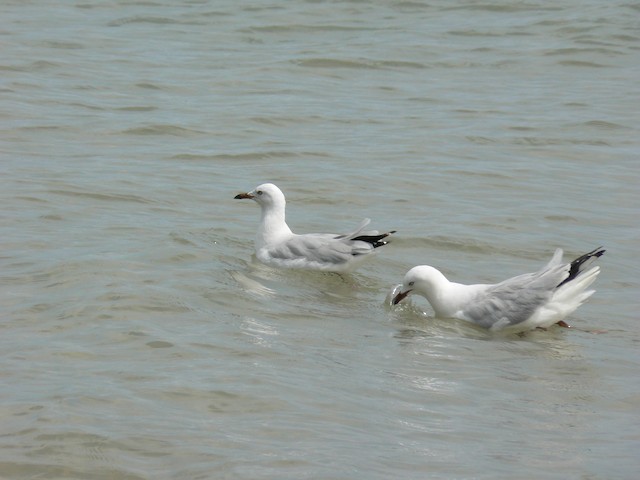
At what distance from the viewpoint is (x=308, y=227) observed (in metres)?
11.9

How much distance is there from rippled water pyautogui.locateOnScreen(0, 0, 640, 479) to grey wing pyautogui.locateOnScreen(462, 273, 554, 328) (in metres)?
0.19

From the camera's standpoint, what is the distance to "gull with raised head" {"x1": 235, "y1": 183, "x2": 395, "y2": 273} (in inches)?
400

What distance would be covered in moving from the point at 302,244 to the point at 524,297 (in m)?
2.28

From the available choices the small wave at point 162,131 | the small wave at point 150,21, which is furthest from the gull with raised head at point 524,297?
the small wave at point 150,21

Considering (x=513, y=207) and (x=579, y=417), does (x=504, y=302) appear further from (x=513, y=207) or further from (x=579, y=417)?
(x=513, y=207)

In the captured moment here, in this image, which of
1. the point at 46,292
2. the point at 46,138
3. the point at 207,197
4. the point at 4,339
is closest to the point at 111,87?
the point at 46,138

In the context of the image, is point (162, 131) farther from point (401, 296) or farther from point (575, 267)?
point (575, 267)

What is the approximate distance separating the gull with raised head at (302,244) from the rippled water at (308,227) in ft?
0.58

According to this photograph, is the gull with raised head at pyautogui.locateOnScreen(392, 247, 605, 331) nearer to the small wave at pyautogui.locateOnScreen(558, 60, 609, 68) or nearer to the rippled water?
the rippled water

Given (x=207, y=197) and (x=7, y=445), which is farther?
(x=207, y=197)

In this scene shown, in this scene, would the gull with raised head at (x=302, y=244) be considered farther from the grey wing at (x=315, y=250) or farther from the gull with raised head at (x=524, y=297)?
the gull with raised head at (x=524, y=297)

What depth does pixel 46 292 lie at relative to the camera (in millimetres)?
8789

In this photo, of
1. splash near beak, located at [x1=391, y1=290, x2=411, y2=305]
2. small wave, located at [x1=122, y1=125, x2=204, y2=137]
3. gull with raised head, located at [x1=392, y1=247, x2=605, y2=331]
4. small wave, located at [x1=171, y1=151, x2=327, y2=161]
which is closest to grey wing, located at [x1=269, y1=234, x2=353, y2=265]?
splash near beak, located at [x1=391, y1=290, x2=411, y2=305]

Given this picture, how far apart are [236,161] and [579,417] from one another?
7.65m
